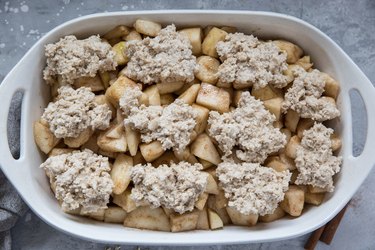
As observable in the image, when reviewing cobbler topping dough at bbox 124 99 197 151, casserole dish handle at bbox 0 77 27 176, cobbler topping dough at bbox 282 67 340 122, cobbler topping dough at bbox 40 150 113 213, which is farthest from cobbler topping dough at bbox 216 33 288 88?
casserole dish handle at bbox 0 77 27 176


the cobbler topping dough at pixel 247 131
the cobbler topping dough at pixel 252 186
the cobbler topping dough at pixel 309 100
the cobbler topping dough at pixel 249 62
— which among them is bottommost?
the cobbler topping dough at pixel 252 186

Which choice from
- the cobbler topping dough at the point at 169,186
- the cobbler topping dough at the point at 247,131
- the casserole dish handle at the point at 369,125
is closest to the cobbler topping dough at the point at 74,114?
the cobbler topping dough at the point at 169,186

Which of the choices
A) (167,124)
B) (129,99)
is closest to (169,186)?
(167,124)

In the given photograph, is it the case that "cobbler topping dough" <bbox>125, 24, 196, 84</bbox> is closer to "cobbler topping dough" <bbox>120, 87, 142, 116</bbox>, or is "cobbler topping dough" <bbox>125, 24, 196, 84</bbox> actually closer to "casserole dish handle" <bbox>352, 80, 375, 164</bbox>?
"cobbler topping dough" <bbox>120, 87, 142, 116</bbox>

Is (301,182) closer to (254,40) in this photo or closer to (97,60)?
(254,40)

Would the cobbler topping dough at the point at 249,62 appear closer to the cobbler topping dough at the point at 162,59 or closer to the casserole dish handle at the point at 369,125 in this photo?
the cobbler topping dough at the point at 162,59

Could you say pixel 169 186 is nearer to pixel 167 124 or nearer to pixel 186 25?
pixel 167 124

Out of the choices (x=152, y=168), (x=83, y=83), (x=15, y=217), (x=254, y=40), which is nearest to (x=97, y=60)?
(x=83, y=83)
